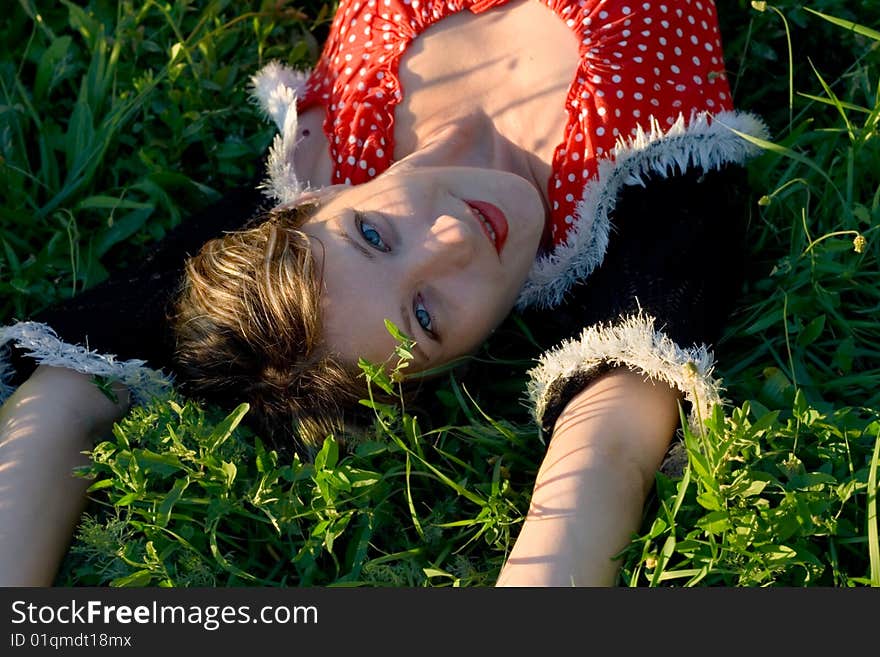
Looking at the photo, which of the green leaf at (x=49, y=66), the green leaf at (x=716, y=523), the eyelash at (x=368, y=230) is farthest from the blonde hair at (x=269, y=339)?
the green leaf at (x=49, y=66)

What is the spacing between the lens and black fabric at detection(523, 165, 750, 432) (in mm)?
2486

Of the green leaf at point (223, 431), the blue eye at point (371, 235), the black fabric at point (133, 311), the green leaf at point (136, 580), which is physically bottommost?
the green leaf at point (136, 580)

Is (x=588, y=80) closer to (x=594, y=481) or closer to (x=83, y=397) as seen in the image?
(x=594, y=481)

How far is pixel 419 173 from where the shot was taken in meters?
2.51

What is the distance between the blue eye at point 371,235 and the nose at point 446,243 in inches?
3.9

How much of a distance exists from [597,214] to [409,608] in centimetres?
109

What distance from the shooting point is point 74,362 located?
100 inches

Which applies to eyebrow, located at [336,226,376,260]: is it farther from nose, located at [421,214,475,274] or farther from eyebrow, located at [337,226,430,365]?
nose, located at [421,214,475,274]

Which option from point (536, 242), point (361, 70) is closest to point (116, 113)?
point (361, 70)

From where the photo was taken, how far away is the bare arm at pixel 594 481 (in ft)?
7.06

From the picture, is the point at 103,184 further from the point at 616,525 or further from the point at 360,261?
the point at 616,525

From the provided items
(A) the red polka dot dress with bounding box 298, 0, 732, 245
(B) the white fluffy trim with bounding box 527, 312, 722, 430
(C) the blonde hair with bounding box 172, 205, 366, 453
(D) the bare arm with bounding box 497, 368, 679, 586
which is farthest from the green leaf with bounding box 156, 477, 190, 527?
(A) the red polka dot dress with bounding box 298, 0, 732, 245

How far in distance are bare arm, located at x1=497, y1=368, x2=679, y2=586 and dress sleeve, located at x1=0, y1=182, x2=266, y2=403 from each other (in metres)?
0.96

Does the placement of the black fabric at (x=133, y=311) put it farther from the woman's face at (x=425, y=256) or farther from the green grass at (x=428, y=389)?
the woman's face at (x=425, y=256)
